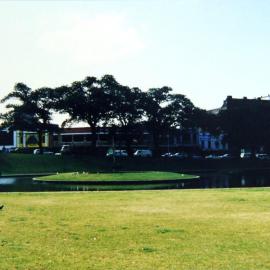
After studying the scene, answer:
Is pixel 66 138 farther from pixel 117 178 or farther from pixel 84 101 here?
pixel 117 178

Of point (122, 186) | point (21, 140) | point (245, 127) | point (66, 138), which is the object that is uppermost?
point (66, 138)

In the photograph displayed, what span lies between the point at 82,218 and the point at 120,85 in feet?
218

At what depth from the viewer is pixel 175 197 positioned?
24578 mm

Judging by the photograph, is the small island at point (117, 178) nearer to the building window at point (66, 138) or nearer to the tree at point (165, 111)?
the tree at point (165, 111)

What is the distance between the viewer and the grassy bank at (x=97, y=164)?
67562mm

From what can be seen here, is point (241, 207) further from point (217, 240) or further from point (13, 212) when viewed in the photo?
point (13, 212)

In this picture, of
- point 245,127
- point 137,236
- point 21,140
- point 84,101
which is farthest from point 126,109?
point 137,236

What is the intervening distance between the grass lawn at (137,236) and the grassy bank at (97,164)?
47254mm

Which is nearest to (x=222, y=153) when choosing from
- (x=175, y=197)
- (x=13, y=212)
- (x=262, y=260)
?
(x=175, y=197)

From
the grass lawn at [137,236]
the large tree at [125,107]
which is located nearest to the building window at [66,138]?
the large tree at [125,107]

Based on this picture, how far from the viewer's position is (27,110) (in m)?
81.8

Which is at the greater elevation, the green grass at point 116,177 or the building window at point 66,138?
the building window at point 66,138

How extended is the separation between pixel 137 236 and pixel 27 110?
71.8 meters

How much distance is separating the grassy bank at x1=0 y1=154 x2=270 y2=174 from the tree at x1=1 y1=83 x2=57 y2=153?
9772 mm
